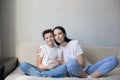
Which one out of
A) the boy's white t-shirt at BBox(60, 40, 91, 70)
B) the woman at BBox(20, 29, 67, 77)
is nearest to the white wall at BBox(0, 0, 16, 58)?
the woman at BBox(20, 29, 67, 77)

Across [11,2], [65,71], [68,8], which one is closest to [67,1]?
[68,8]

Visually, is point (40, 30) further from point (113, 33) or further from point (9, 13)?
point (113, 33)

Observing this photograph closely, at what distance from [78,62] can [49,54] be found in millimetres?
396

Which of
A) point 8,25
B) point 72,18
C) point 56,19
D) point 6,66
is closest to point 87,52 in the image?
point 72,18

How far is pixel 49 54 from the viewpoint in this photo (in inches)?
106

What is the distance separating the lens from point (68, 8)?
11.2 ft

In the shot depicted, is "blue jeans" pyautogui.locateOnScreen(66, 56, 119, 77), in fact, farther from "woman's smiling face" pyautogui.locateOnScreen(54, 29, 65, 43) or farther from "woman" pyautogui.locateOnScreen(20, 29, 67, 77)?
"woman's smiling face" pyautogui.locateOnScreen(54, 29, 65, 43)

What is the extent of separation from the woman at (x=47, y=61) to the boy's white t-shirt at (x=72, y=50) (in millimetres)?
72

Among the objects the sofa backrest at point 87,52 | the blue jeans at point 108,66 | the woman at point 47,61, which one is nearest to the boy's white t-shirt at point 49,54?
→ the woman at point 47,61

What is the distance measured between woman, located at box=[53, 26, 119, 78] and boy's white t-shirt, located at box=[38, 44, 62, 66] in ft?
0.29

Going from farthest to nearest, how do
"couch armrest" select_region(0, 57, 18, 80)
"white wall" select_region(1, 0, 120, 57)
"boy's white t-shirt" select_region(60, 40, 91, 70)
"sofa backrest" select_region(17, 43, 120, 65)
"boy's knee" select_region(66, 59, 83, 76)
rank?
"white wall" select_region(1, 0, 120, 57) → "sofa backrest" select_region(17, 43, 120, 65) → "boy's white t-shirt" select_region(60, 40, 91, 70) → "couch armrest" select_region(0, 57, 18, 80) → "boy's knee" select_region(66, 59, 83, 76)

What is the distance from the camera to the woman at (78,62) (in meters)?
2.32

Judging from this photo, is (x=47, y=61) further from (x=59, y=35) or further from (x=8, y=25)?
(x=8, y=25)

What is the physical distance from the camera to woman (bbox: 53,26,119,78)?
2317 mm
